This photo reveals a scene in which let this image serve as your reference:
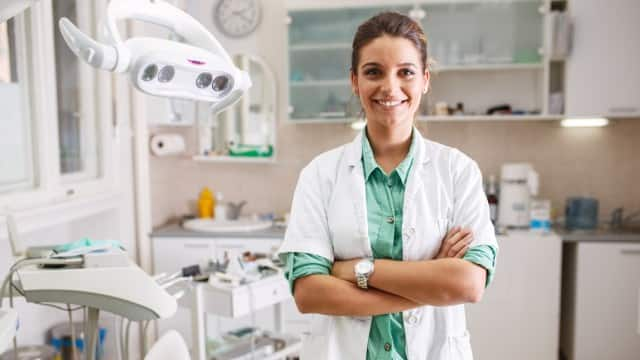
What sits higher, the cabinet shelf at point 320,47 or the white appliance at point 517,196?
the cabinet shelf at point 320,47

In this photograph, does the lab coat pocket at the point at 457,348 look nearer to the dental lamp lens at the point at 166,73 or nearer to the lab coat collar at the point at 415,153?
the lab coat collar at the point at 415,153

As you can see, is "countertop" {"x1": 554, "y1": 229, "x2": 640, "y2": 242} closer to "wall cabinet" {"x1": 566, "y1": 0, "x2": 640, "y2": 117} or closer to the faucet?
"wall cabinet" {"x1": 566, "y1": 0, "x2": 640, "y2": 117}

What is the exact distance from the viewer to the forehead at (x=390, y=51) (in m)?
1.23

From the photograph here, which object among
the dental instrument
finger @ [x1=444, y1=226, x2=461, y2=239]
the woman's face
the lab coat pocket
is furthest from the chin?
the dental instrument

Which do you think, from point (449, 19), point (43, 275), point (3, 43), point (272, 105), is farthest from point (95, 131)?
point (449, 19)

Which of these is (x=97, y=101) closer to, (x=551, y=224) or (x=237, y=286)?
(x=237, y=286)

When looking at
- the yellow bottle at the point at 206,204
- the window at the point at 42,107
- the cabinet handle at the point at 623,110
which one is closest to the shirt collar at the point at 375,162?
the window at the point at 42,107

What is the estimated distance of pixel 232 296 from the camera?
7.98ft

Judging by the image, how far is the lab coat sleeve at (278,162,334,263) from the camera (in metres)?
1.25

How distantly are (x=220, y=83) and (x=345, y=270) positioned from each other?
48 centimetres

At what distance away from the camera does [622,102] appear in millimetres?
3242

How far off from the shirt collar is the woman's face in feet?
0.26

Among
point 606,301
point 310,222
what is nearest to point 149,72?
point 310,222

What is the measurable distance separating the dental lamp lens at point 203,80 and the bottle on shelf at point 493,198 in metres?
2.71
